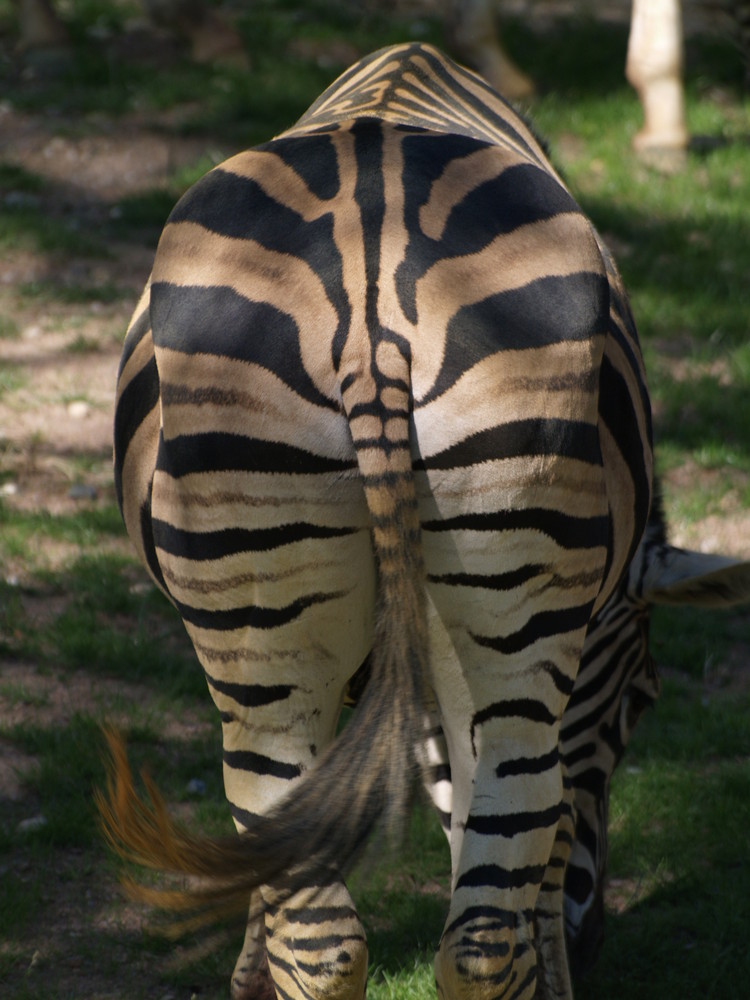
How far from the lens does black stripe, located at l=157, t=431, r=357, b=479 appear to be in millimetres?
2152

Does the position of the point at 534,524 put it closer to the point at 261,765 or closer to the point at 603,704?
the point at 261,765

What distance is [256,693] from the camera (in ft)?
7.59

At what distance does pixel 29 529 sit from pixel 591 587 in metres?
3.84

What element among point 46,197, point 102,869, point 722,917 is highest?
point 46,197

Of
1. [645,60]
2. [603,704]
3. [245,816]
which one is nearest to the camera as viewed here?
[245,816]

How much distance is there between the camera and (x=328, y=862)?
2.20 meters

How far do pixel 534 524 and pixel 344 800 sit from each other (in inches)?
24.4

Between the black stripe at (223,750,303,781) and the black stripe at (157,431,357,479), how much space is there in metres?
0.59

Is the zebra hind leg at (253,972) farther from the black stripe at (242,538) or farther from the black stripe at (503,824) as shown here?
the black stripe at (242,538)

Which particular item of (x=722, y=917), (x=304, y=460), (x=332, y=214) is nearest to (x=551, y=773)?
(x=304, y=460)

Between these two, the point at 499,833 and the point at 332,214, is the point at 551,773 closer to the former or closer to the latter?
the point at 499,833

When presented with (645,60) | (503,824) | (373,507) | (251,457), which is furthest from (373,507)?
(645,60)

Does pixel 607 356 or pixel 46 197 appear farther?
pixel 46 197

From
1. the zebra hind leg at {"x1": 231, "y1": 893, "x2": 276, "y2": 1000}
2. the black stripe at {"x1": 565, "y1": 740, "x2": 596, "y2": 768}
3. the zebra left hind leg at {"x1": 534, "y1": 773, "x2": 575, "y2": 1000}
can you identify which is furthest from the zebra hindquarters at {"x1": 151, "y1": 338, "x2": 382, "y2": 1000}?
the black stripe at {"x1": 565, "y1": 740, "x2": 596, "y2": 768}
